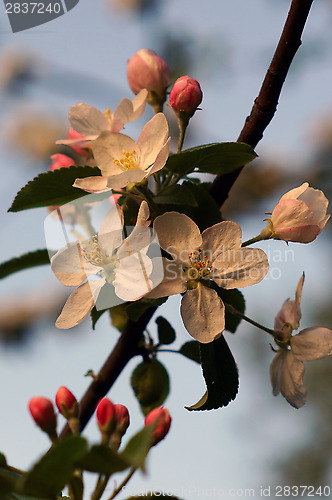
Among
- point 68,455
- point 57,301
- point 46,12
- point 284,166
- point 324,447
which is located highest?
point 46,12

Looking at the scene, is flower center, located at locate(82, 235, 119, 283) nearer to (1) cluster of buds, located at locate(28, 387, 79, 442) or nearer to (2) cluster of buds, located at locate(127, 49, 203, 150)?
(1) cluster of buds, located at locate(28, 387, 79, 442)

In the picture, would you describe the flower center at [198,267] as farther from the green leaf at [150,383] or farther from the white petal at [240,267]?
the green leaf at [150,383]

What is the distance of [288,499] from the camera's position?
480cm

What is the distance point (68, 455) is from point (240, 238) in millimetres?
352

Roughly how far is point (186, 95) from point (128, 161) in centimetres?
15

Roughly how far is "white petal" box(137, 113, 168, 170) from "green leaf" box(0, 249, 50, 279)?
11.3 inches

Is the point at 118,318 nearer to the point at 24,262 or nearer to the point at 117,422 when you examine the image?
the point at 24,262

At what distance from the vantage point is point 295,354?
763mm

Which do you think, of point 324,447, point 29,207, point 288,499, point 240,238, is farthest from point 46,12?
point 324,447

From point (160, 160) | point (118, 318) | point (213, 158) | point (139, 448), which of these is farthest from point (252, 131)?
point (139, 448)

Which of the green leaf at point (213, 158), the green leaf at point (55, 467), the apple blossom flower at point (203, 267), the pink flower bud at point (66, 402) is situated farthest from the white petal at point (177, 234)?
the green leaf at point (55, 467)

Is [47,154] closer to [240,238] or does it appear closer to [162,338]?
[162,338]

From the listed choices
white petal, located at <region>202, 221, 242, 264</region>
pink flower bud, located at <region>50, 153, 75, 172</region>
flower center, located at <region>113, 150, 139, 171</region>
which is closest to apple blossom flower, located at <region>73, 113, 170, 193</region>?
flower center, located at <region>113, 150, 139, 171</region>

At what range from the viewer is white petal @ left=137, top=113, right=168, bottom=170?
67cm
